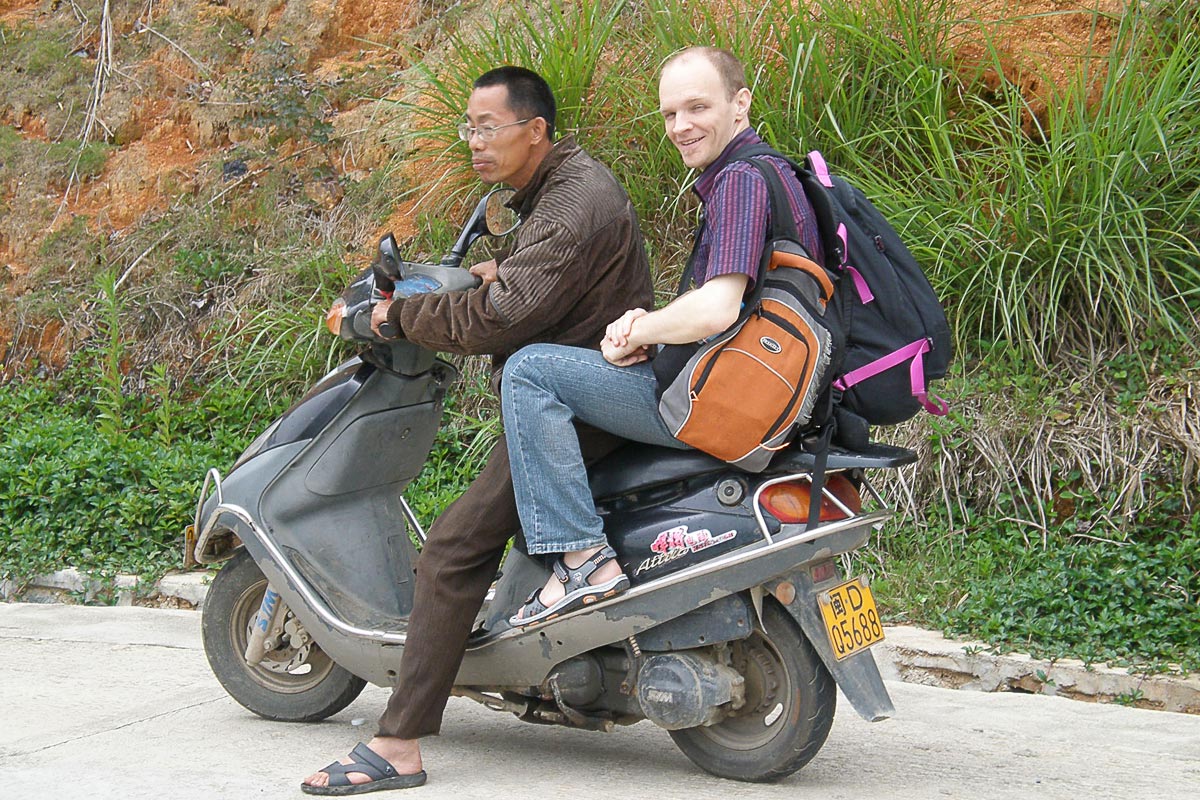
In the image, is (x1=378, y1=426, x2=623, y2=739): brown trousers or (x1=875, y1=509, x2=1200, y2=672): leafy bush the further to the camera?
(x1=875, y1=509, x2=1200, y2=672): leafy bush

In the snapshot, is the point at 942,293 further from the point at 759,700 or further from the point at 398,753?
the point at 398,753

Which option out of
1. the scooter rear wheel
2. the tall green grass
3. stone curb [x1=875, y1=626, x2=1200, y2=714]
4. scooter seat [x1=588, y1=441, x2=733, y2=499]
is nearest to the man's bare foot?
the scooter rear wheel

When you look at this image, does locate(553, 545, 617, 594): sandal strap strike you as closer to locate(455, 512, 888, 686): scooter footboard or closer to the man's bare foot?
locate(455, 512, 888, 686): scooter footboard

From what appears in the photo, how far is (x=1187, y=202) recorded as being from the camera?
5887mm

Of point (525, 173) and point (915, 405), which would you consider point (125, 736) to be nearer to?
point (525, 173)

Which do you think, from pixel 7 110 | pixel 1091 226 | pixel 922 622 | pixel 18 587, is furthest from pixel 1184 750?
pixel 7 110

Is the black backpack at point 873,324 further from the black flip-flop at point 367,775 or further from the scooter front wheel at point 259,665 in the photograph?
the scooter front wheel at point 259,665

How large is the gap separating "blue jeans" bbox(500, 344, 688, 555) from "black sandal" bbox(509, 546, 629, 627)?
0.06 m

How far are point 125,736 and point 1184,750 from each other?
3282mm

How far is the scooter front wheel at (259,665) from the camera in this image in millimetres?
4160

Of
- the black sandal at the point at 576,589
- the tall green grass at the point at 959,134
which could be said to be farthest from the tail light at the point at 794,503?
the tall green grass at the point at 959,134

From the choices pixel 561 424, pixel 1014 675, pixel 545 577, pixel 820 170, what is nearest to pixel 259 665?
pixel 545 577

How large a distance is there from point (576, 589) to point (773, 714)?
627 mm

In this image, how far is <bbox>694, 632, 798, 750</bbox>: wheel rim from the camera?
347 centimetres
